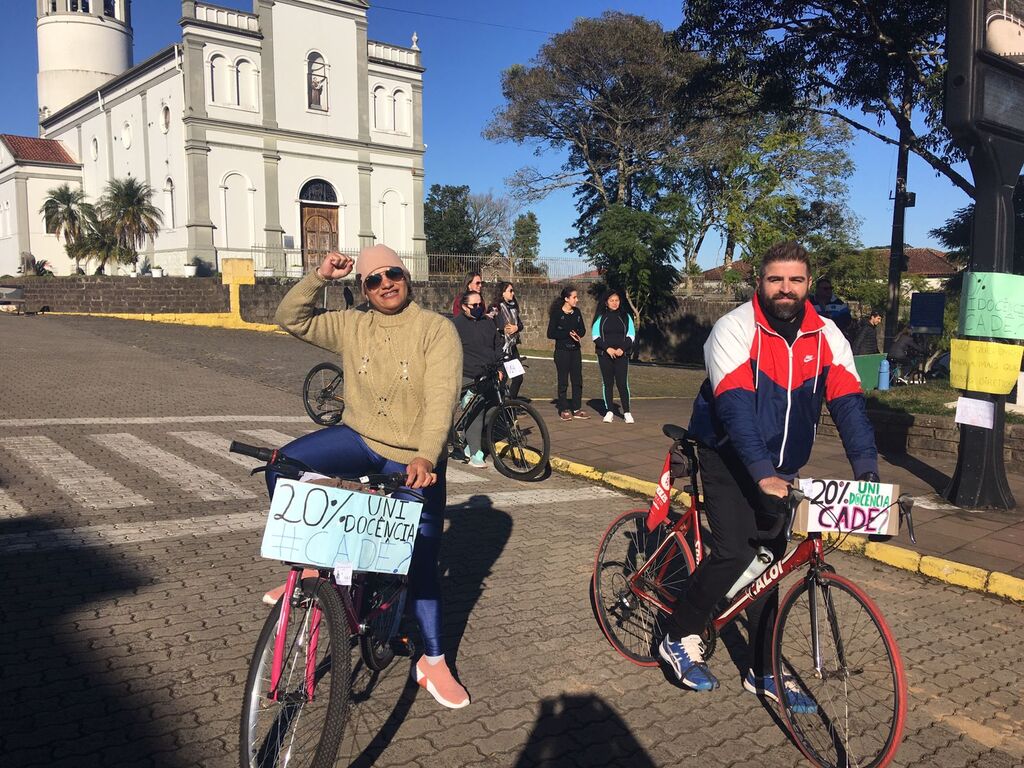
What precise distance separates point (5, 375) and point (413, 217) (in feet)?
102

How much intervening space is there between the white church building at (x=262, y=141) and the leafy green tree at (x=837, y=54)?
2180 centimetres

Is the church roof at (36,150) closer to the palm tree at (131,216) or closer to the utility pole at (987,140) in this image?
the palm tree at (131,216)

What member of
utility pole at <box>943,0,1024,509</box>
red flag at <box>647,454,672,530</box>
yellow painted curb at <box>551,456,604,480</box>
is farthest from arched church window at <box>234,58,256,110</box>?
red flag at <box>647,454,672,530</box>

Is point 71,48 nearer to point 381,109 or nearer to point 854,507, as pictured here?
point 381,109

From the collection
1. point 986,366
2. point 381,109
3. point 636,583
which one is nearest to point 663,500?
point 636,583

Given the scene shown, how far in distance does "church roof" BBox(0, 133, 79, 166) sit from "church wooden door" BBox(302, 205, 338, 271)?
1826cm

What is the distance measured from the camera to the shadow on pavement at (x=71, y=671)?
301 cm

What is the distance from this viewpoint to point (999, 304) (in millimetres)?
6266

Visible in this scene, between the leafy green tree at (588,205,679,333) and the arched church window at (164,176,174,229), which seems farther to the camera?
the arched church window at (164,176,174,229)

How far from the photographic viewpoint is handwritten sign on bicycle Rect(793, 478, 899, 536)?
307 centimetres

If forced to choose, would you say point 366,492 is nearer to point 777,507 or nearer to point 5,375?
point 777,507

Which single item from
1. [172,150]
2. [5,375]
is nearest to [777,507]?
[5,375]

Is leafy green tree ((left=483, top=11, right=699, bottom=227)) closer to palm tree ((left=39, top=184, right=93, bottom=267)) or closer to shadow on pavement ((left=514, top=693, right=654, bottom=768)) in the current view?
palm tree ((left=39, top=184, right=93, bottom=267))

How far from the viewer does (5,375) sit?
42.3 feet
